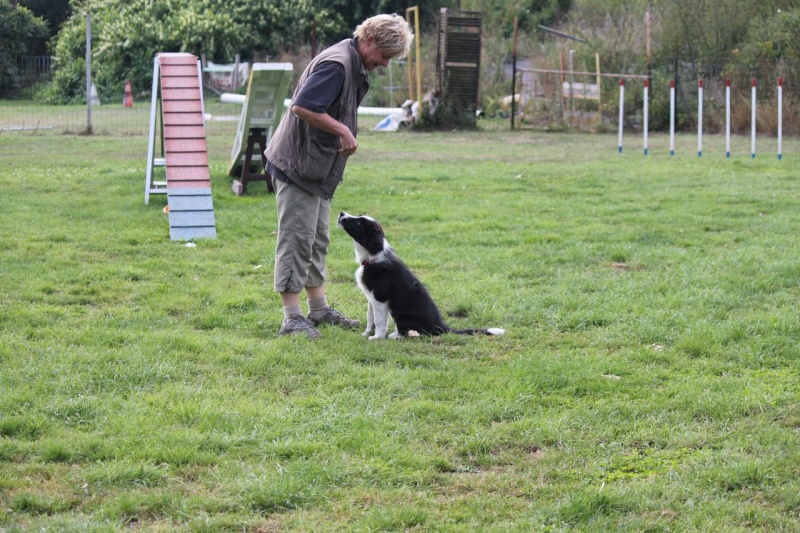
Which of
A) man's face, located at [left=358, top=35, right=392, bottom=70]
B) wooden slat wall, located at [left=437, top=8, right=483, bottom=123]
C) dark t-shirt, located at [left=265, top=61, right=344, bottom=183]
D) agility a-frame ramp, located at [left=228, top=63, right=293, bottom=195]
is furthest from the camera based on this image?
wooden slat wall, located at [left=437, top=8, right=483, bottom=123]

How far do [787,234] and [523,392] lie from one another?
18.0ft

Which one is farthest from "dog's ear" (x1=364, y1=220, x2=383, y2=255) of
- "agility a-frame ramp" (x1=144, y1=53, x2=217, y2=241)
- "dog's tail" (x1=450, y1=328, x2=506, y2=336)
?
"agility a-frame ramp" (x1=144, y1=53, x2=217, y2=241)

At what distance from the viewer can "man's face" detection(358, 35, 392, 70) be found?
5797 mm

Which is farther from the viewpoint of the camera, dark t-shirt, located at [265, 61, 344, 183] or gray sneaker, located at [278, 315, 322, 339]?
gray sneaker, located at [278, 315, 322, 339]

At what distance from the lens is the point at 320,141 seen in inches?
232

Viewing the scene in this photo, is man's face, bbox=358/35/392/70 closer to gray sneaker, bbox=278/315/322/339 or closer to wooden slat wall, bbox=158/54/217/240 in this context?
gray sneaker, bbox=278/315/322/339

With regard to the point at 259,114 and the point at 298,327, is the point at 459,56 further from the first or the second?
the point at 298,327

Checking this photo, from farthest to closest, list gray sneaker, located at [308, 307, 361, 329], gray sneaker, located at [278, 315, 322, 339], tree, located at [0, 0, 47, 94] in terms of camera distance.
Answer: tree, located at [0, 0, 47, 94]
gray sneaker, located at [308, 307, 361, 329]
gray sneaker, located at [278, 315, 322, 339]

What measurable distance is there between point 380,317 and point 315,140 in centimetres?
121

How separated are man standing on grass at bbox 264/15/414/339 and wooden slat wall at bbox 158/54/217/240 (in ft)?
11.0

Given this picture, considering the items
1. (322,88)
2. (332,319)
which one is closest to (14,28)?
(332,319)

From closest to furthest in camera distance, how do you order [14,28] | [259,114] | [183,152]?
1. [183,152]
2. [259,114]
3. [14,28]

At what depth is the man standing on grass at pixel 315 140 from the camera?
18.6ft

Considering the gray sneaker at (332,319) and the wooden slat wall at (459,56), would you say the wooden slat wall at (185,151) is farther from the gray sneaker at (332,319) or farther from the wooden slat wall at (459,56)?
the wooden slat wall at (459,56)
